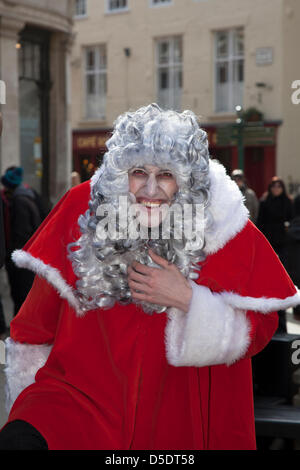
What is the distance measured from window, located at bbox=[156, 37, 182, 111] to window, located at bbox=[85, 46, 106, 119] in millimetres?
2211

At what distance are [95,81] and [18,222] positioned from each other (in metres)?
18.7

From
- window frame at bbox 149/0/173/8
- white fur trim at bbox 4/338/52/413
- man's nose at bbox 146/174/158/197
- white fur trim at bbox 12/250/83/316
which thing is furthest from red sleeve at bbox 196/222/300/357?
window frame at bbox 149/0/173/8

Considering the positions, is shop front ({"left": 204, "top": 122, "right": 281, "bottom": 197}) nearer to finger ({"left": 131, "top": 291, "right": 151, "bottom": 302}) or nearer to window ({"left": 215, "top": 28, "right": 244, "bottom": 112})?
window ({"left": 215, "top": 28, "right": 244, "bottom": 112})

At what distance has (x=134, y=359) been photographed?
2.42 meters

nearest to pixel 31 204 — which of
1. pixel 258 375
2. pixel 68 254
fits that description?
pixel 258 375

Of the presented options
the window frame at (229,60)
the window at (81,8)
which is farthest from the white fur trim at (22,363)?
the window at (81,8)

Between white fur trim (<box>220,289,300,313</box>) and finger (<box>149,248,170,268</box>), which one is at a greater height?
finger (<box>149,248,170,268</box>)

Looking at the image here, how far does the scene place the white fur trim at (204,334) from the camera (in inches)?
93.9

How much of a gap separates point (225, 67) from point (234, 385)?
20600 millimetres

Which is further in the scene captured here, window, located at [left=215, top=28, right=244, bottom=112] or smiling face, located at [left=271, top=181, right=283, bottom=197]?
window, located at [left=215, top=28, right=244, bottom=112]

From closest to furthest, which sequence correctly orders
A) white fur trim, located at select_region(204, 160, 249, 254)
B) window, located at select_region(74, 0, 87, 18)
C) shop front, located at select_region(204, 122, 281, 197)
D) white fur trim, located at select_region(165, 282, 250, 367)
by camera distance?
white fur trim, located at select_region(165, 282, 250, 367)
white fur trim, located at select_region(204, 160, 249, 254)
shop front, located at select_region(204, 122, 281, 197)
window, located at select_region(74, 0, 87, 18)

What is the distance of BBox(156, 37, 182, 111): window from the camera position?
905 inches

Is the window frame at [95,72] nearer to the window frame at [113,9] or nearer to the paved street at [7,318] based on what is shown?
the window frame at [113,9]

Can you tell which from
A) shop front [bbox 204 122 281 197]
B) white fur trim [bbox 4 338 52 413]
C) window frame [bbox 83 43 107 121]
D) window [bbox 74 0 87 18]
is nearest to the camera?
white fur trim [bbox 4 338 52 413]
